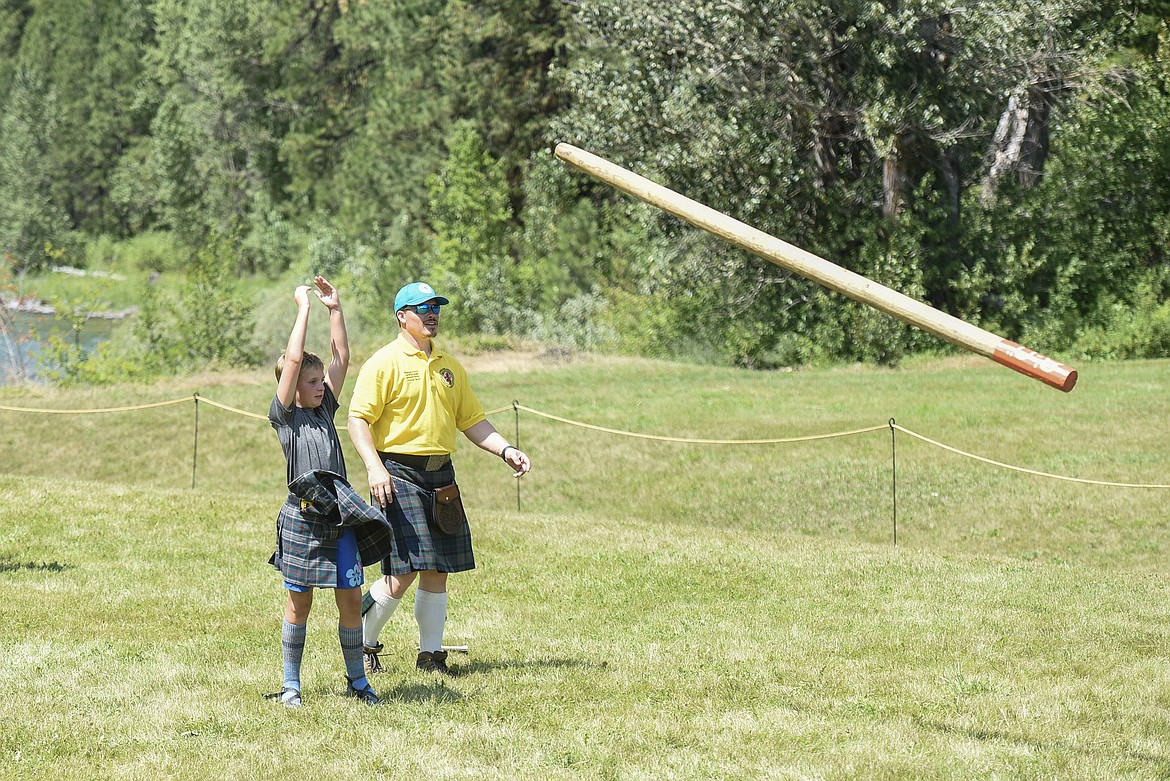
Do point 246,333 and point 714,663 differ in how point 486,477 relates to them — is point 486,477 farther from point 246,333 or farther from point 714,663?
point 246,333

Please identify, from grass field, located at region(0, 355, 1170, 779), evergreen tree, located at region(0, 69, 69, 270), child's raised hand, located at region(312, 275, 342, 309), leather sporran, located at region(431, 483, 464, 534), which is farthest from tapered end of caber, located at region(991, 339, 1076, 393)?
evergreen tree, located at region(0, 69, 69, 270)

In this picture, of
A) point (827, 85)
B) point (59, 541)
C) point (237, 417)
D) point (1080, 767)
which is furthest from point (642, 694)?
point (827, 85)

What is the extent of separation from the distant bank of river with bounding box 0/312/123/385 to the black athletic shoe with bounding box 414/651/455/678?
66.3 ft

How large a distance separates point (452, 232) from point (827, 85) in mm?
17454

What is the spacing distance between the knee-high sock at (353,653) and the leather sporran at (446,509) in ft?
2.34

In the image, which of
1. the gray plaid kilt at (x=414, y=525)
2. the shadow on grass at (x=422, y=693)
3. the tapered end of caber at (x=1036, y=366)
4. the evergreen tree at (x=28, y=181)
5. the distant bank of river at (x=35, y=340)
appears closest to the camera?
the tapered end of caber at (x=1036, y=366)

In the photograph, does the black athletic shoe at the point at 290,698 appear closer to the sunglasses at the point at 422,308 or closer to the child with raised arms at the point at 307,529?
the child with raised arms at the point at 307,529

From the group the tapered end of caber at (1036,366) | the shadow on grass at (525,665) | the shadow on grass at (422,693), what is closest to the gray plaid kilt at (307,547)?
the shadow on grass at (422,693)

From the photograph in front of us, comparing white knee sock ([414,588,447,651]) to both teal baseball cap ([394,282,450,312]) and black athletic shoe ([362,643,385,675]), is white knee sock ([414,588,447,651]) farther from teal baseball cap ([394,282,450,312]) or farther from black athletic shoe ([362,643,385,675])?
teal baseball cap ([394,282,450,312])

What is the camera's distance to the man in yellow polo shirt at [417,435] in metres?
6.44

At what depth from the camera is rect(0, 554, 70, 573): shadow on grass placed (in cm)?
974

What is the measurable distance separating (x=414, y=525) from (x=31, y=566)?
4812 mm

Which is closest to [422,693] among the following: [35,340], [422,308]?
[422,308]

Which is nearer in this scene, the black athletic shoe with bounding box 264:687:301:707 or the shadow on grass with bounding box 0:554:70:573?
the black athletic shoe with bounding box 264:687:301:707
